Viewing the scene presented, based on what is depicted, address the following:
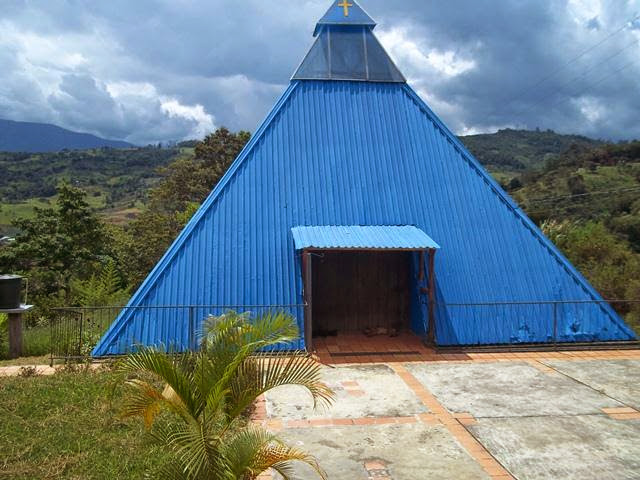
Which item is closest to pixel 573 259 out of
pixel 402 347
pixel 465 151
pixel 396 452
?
pixel 465 151

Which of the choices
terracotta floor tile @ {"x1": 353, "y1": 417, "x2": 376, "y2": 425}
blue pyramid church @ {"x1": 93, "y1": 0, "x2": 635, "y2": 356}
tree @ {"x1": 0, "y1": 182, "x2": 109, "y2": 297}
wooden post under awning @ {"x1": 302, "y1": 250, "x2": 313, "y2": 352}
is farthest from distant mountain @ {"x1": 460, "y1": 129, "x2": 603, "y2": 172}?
terracotta floor tile @ {"x1": 353, "y1": 417, "x2": 376, "y2": 425}

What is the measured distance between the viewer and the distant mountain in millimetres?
97250

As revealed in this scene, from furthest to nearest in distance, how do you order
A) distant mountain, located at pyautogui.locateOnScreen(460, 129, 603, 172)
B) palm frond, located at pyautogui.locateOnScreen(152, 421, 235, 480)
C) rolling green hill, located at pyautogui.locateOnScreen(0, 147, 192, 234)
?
distant mountain, located at pyautogui.locateOnScreen(460, 129, 603, 172) → rolling green hill, located at pyautogui.locateOnScreen(0, 147, 192, 234) → palm frond, located at pyautogui.locateOnScreen(152, 421, 235, 480)

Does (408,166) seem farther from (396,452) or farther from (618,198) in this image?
(618,198)

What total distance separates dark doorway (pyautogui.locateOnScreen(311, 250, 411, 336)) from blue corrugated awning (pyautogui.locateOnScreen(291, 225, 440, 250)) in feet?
4.58

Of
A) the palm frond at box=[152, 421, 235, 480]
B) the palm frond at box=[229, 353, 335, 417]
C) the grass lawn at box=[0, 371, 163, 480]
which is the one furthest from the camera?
the grass lawn at box=[0, 371, 163, 480]

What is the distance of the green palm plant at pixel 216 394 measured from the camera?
203 inches

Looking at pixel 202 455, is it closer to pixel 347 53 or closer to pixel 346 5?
pixel 347 53

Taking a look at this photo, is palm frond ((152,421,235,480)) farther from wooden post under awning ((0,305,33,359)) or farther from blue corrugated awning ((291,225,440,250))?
wooden post under awning ((0,305,33,359))

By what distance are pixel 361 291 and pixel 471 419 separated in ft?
20.1

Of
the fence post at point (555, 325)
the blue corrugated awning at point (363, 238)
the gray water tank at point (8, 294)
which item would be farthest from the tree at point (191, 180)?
the fence post at point (555, 325)

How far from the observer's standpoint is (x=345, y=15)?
15758 millimetres

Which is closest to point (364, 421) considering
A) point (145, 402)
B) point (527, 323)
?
point (145, 402)

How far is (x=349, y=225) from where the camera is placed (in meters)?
13.3
